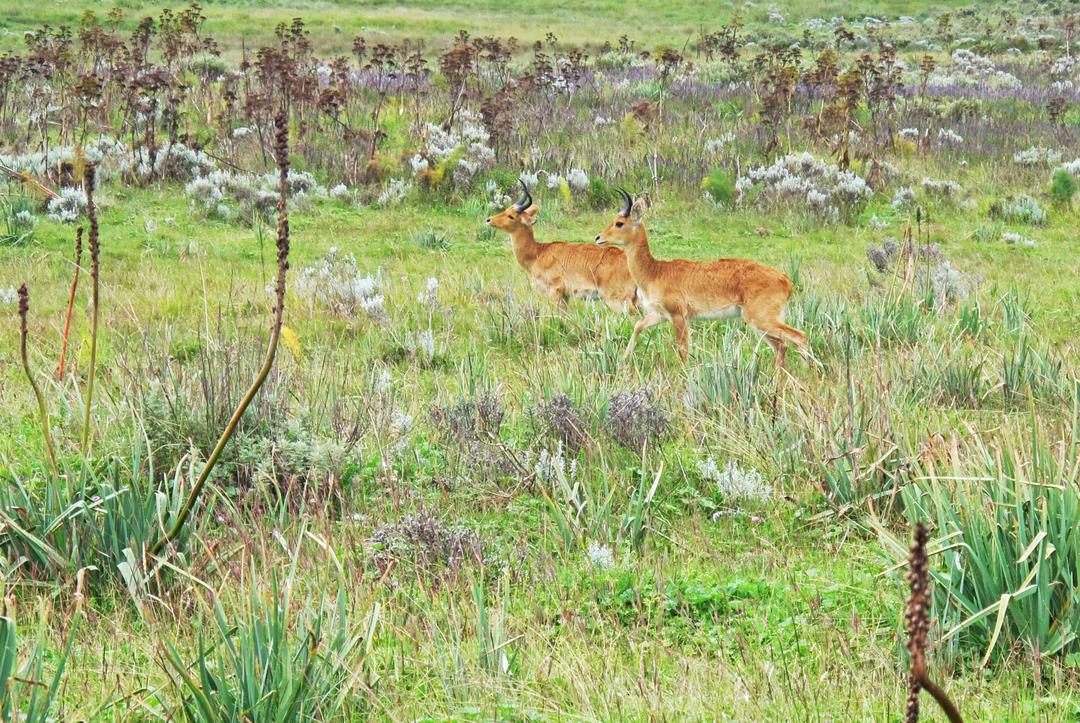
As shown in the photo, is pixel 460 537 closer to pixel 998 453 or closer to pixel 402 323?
pixel 998 453

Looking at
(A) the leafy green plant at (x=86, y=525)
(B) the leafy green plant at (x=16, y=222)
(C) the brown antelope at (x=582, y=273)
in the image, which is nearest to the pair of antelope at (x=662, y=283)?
(C) the brown antelope at (x=582, y=273)

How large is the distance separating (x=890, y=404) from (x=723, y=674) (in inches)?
101

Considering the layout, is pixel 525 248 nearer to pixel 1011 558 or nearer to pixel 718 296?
pixel 718 296

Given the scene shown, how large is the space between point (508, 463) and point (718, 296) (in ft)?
11.3

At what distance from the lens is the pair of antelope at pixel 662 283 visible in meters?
8.27

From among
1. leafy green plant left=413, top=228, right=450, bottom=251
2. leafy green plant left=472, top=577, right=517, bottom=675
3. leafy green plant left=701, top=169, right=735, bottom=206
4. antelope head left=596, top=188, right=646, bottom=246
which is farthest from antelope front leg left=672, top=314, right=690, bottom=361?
leafy green plant left=701, top=169, right=735, bottom=206

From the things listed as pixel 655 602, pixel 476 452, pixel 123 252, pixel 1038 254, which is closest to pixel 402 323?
pixel 476 452

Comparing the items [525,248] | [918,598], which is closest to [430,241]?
[525,248]

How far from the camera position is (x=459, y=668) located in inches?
130

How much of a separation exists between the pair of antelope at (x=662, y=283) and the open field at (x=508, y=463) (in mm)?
271

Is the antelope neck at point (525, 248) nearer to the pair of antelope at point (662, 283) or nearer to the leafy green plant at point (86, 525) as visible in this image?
the pair of antelope at point (662, 283)

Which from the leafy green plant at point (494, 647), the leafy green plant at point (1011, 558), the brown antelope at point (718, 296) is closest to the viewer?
the leafy green plant at point (494, 647)

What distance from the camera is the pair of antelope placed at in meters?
8.27

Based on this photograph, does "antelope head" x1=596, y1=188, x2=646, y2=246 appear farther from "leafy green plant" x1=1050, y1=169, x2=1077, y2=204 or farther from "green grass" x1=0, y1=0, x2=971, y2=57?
"green grass" x1=0, y1=0, x2=971, y2=57
